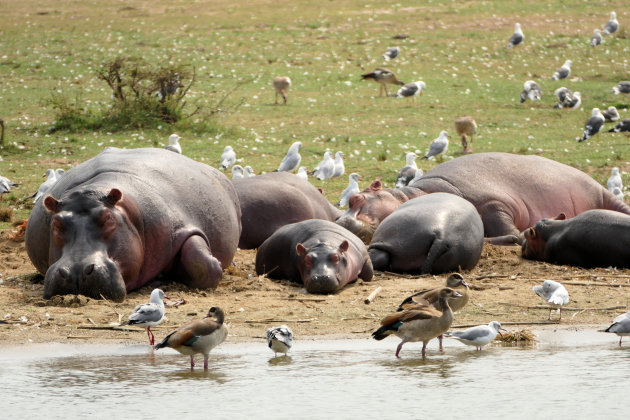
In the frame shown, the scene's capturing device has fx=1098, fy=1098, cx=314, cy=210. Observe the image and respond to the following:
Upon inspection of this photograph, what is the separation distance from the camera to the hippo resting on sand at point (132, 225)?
8164 mm

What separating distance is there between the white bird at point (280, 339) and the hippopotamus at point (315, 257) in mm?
2091

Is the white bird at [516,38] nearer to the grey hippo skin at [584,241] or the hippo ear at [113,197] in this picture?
the grey hippo skin at [584,241]

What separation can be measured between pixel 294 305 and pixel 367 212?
11.0ft

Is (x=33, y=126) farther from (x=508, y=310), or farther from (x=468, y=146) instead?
(x=508, y=310)

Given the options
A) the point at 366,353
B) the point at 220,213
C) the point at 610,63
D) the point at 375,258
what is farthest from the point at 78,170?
the point at 610,63

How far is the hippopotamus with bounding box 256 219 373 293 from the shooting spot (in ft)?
30.3

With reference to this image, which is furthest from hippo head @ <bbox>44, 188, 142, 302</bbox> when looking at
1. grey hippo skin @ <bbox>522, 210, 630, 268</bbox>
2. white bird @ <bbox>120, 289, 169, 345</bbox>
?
grey hippo skin @ <bbox>522, 210, 630, 268</bbox>

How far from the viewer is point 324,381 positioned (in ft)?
21.2

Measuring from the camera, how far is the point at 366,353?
7.26 m

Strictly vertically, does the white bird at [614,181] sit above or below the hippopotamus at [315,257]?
below

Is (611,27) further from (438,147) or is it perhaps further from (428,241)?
(428,241)

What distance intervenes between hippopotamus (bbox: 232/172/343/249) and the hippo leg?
7.98 ft

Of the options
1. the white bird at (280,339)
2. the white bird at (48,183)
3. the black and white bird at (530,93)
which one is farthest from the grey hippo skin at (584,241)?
the black and white bird at (530,93)

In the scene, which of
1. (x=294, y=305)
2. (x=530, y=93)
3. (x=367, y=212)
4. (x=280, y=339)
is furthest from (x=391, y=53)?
(x=280, y=339)
